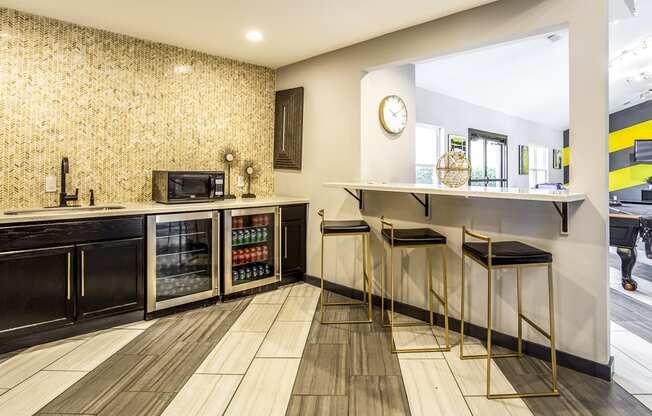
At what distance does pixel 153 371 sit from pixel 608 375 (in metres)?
2.77

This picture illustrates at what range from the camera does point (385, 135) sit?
12.8 feet

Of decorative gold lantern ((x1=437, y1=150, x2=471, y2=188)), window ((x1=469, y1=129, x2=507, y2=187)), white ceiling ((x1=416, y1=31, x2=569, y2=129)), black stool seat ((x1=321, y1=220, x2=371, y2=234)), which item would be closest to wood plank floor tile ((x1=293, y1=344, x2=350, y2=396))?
black stool seat ((x1=321, y1=220, x2=371, y2=234))

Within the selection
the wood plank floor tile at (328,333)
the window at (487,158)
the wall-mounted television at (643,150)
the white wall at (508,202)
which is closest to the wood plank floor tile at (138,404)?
the wood plank floor tile at (328,333)

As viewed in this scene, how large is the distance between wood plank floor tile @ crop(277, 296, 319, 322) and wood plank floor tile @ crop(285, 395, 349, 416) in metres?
1.17

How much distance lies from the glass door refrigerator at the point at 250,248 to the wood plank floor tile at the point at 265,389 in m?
1.37

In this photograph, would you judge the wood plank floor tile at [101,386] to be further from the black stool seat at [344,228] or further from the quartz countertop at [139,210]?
the black stool seat at [344,228]

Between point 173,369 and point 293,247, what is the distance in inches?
80.2

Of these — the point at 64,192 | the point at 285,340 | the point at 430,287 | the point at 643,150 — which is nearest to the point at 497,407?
the point at 430,287

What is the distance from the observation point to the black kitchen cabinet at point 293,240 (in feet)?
13.6

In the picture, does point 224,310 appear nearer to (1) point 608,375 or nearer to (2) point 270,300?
(2) point 270,300

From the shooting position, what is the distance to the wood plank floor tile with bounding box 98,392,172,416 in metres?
1.91

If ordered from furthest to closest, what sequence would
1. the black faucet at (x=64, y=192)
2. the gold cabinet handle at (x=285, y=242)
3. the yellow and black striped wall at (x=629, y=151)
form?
the yellow and black striped wall at (x=629, y=151) → the gold cabinet handle at (x=285, y=242) → the black faucet at (x=64, y=192)

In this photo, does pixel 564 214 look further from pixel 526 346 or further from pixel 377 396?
pixel 377 396

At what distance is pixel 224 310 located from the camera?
346 centimetres
